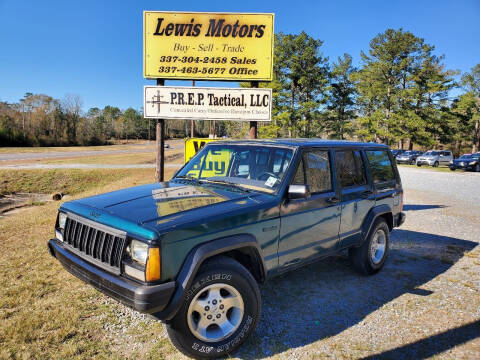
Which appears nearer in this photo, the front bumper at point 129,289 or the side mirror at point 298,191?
the front bumper at point 129,289

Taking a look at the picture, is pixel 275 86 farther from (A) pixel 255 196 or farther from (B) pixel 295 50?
(A) pixel 255 196

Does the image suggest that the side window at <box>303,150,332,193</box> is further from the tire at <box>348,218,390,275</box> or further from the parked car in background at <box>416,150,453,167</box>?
the parked car in background at <box>416,150,453,167</box>

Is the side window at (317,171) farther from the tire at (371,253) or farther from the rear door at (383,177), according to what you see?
the tire at (371,253)

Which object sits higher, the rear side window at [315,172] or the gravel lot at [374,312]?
the rear side window at [315,172]

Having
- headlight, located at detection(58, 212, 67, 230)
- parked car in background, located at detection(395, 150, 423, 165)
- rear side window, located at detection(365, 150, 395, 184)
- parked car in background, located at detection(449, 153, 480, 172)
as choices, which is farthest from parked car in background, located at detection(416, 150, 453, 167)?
headlight, located at detection(58, 212, 67, 230)

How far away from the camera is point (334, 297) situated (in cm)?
387

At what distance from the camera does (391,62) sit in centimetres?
4472

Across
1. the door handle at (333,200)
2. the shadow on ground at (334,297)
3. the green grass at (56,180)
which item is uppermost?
the door handle at (333,200)

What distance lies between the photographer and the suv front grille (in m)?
A: 2.48

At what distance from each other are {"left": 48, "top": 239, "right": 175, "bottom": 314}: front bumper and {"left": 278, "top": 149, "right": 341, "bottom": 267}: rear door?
1.30 metres

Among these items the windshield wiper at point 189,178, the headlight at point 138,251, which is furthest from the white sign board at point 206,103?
the headlight at point 138,251

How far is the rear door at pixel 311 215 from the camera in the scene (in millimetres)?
3174

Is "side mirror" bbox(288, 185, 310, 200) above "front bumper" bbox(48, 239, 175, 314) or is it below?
above

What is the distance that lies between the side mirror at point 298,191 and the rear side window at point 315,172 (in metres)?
0.27
